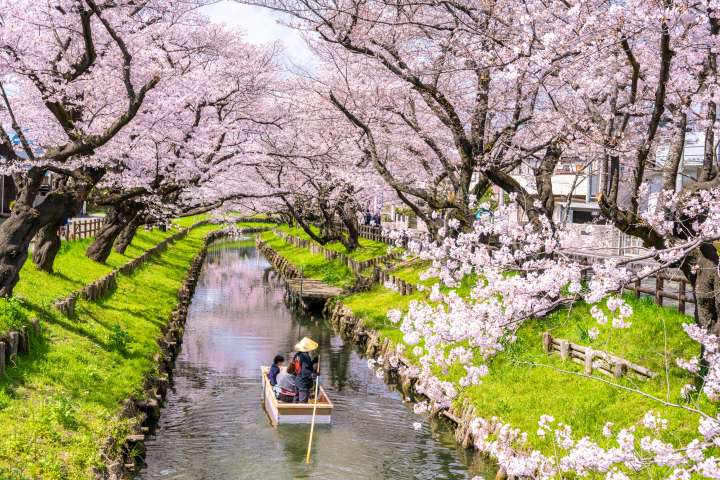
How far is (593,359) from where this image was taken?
13.9 metres

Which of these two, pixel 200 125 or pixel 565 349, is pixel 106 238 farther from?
pixel 565 349

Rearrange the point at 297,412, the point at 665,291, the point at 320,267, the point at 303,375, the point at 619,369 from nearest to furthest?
the point at 619,369 < the point at 297,412 < the point at 303,375 < the point at 665,291 < the point at 320,267

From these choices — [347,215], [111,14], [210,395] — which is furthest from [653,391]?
[347,215]

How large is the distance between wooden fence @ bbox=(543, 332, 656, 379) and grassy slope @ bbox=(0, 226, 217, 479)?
25.6 ft

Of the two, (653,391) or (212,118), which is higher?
(212,118)

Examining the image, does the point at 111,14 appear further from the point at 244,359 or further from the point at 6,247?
the point at 244,359

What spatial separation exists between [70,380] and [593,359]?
31.5 ft

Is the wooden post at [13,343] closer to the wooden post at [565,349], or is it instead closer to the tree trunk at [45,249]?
the tree trunk at [45,249]

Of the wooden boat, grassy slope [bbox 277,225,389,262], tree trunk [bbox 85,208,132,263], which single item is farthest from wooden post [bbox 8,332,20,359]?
grassy slope [bbox 277,225,389,262]

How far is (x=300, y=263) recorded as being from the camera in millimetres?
46031

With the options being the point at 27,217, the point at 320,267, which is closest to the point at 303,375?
the point at 27,217

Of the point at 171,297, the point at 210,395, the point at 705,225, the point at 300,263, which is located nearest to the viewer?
the point at 705,225

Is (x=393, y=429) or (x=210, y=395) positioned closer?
(x=393, y=429)

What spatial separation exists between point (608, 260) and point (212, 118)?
19.8 m
